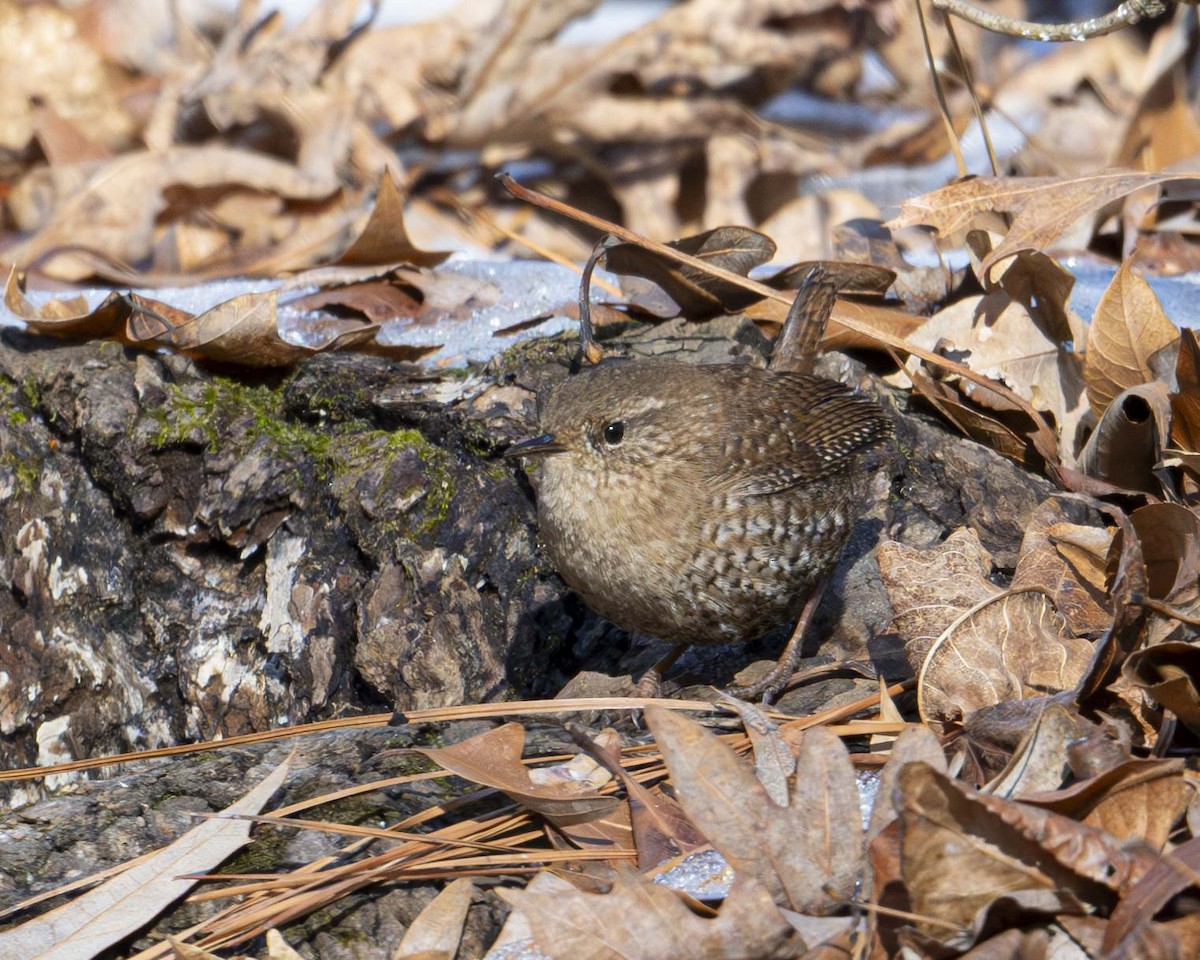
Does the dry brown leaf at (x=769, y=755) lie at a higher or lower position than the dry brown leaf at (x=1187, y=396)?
lower

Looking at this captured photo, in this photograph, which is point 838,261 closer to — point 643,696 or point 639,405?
point 639,405

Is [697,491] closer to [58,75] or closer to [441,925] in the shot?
[441,925]

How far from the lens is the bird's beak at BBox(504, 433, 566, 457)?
335 cm

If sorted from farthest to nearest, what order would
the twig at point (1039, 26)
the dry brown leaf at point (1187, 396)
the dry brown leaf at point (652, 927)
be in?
the twig at point (1039, 26)
the dry brown leaf at point (1187, 396)
the dry brown leaf at point (652, 927)

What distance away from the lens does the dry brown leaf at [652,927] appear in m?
1.99

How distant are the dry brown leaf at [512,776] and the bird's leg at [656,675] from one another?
0.66 metres

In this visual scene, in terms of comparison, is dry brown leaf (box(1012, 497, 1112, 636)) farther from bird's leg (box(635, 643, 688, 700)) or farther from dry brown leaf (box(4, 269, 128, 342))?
dry brown leaf (box(4, 269, 128, 342))

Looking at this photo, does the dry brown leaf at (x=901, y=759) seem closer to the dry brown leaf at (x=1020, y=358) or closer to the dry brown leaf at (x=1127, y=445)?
the dry brown leaf at (x=1127, y=445)

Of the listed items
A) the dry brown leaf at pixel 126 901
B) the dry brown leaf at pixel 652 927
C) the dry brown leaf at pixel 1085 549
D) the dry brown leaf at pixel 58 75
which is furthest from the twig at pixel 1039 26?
the dry brown leaf at pixel 58 75

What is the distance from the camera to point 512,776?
253 cm

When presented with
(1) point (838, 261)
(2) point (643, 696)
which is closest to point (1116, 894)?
(2) point (643, 696)

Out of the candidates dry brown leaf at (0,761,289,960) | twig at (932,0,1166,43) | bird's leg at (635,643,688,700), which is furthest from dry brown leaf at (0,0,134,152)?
dry brown leaf at (0,761,289,960)

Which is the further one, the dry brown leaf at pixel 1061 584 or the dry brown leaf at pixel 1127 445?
the dry brown leaf at pixel 1127 445

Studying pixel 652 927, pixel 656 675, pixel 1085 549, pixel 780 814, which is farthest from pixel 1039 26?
pixel 652 927
